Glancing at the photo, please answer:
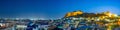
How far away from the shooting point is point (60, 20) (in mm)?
5484

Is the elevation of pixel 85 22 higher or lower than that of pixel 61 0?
lower

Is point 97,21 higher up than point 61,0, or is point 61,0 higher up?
point 61,0

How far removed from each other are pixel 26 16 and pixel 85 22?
3.01 feet

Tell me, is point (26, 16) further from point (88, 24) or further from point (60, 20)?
point (88, 24)

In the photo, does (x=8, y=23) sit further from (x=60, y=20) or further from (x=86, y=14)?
(x=86, y=14)

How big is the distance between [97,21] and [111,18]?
46 cm

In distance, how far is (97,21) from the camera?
18.0 ft

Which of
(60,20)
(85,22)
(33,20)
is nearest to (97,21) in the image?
(85,22)

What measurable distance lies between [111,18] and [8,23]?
5.61 ft

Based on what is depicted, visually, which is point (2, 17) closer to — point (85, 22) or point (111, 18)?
point (85, 22)

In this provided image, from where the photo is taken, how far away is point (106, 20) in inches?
223

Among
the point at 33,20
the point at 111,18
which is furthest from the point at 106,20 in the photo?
the point at 33,20

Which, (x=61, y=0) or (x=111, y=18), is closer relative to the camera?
(x=61, y=0)

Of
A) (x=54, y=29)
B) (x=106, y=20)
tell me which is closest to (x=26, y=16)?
(x=54, y=29)
